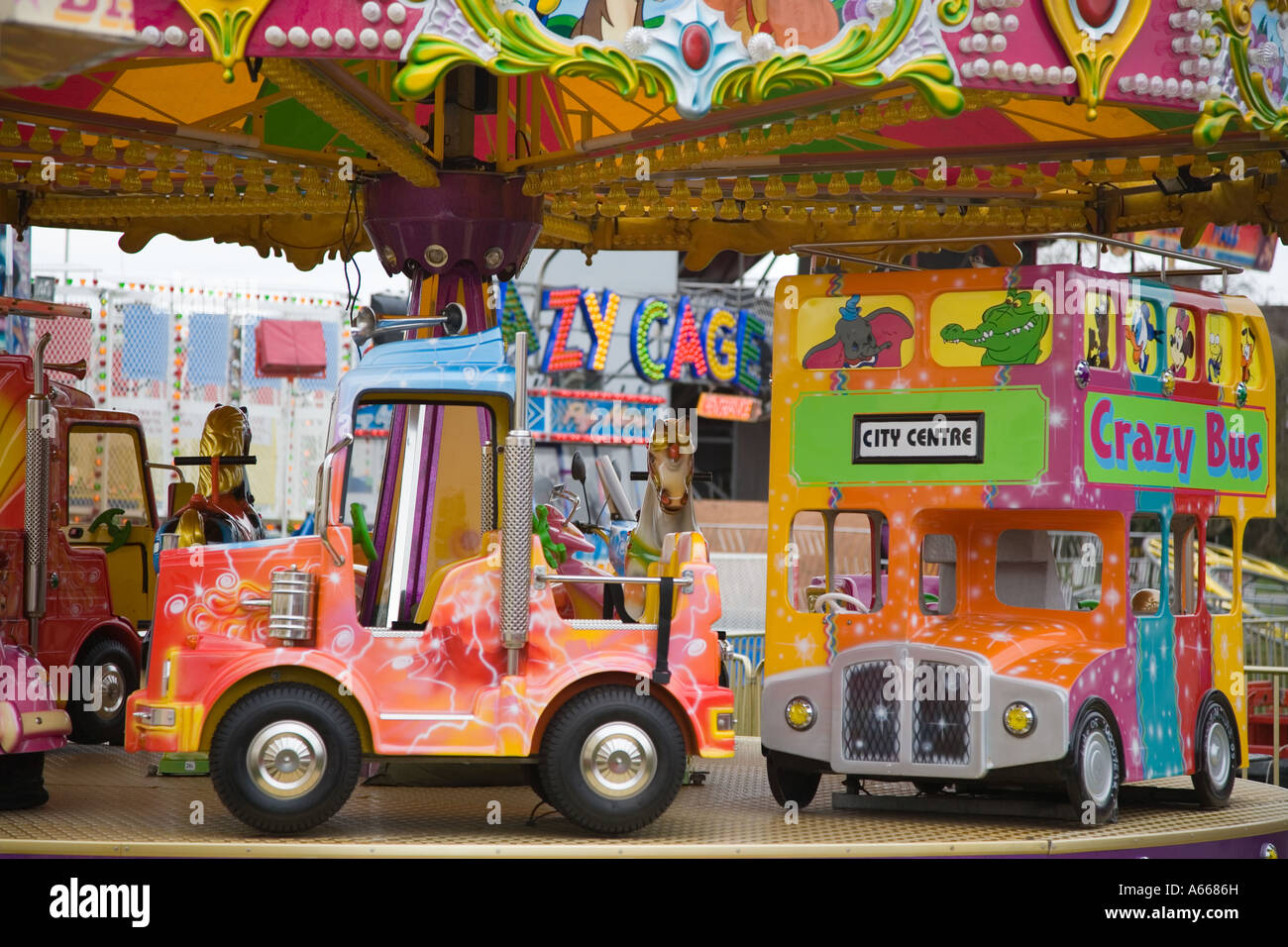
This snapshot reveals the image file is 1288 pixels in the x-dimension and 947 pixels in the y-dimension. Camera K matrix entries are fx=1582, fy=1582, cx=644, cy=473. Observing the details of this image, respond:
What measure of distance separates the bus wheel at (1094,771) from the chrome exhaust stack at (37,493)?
5.24 m

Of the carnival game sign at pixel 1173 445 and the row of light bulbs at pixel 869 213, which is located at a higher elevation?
the row of light bulbs at pixel 869 213

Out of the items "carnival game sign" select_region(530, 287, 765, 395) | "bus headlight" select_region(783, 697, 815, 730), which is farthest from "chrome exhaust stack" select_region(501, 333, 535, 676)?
"carnival game sign" select_region(530, 287, 765, 395)

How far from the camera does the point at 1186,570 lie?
8.69 meters

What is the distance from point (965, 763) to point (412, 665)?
268 cm

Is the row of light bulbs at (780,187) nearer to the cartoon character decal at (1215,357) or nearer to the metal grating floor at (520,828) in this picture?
the cartoon character decal at (1215,357)

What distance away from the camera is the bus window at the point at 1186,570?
863 cm

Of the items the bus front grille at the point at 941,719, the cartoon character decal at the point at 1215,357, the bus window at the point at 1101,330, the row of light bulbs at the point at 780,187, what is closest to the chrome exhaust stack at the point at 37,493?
the row of light bulbs at the point at 780,187

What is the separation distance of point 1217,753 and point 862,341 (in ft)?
9.92

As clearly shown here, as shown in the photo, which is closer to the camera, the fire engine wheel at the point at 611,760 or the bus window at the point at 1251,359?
the fire engine wheel at the point at 611,760

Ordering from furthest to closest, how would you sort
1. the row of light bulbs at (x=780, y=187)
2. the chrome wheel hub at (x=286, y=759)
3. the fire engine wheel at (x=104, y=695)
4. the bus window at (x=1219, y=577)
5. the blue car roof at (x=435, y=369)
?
the bus window at (x=1219, y=577)
the row of light bulbs at (x=780, y=187)
the fire engine wheel at (x=104, y=695)
the blue car roof at (x=435, y=369)
the chrome wheel hub at (x=286, y=759)

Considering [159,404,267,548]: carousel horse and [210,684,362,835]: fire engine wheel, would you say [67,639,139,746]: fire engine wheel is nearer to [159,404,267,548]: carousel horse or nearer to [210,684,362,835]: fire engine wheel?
[159,404,267,548]: carousel horse

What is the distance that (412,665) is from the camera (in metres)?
6.88

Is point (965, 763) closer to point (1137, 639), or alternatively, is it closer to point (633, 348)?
point (1137, 639)
